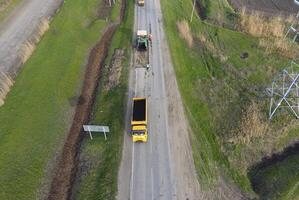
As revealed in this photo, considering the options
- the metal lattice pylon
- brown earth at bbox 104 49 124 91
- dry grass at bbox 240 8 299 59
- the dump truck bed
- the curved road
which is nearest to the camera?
the curved road

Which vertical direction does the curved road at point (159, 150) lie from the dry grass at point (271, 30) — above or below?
below

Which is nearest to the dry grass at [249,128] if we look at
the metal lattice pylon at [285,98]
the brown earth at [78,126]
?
the metal lattice pylon at [285,98]

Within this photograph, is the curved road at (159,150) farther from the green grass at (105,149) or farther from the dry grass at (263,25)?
the dry grass at (263,25)

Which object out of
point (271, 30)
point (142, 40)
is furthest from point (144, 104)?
point (271, 30)

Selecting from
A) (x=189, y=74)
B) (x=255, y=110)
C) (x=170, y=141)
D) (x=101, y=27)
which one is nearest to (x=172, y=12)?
(x=101, y=27)

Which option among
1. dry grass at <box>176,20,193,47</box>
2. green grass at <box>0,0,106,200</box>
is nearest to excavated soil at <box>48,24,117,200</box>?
green grass at <box>0,0,106,200</box>

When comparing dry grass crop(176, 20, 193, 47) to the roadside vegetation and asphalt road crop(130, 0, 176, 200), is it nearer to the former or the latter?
the roadside vegetation

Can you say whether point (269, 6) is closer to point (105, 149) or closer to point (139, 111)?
point (139, 111)
